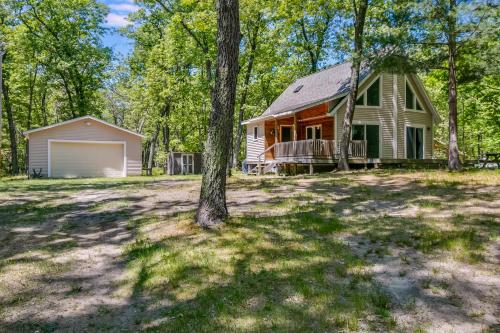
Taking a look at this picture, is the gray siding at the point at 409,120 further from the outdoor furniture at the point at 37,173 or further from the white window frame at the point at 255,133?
the outdoor furniture at the point at 37,173

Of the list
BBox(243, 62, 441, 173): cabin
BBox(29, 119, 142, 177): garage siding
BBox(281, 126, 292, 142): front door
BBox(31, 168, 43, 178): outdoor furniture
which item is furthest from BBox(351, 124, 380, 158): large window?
BBox(31, 168, 43, 178): outdoor furniture

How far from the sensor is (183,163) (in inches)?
1157

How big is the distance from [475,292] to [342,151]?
13.5 m

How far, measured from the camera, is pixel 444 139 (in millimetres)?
47000

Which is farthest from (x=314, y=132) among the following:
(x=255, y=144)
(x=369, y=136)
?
(x=255, y=144)

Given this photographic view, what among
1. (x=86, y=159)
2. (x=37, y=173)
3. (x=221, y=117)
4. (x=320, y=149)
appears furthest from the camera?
(x=86, y=159)

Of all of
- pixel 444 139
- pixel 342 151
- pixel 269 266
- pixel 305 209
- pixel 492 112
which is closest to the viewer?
pixel 269 266

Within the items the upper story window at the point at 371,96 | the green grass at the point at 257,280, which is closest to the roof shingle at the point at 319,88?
the upper story window at the point at 371,96

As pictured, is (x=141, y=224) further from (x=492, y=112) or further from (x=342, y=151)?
(x=492, y=112)

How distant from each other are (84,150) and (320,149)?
609 inches

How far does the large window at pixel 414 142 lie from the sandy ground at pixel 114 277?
48.2 ft

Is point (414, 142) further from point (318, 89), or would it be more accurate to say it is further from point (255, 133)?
point (255, 133)

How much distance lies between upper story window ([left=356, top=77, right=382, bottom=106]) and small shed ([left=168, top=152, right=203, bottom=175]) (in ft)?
45.0

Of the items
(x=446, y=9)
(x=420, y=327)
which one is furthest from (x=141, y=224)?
(x=446, y=9)
